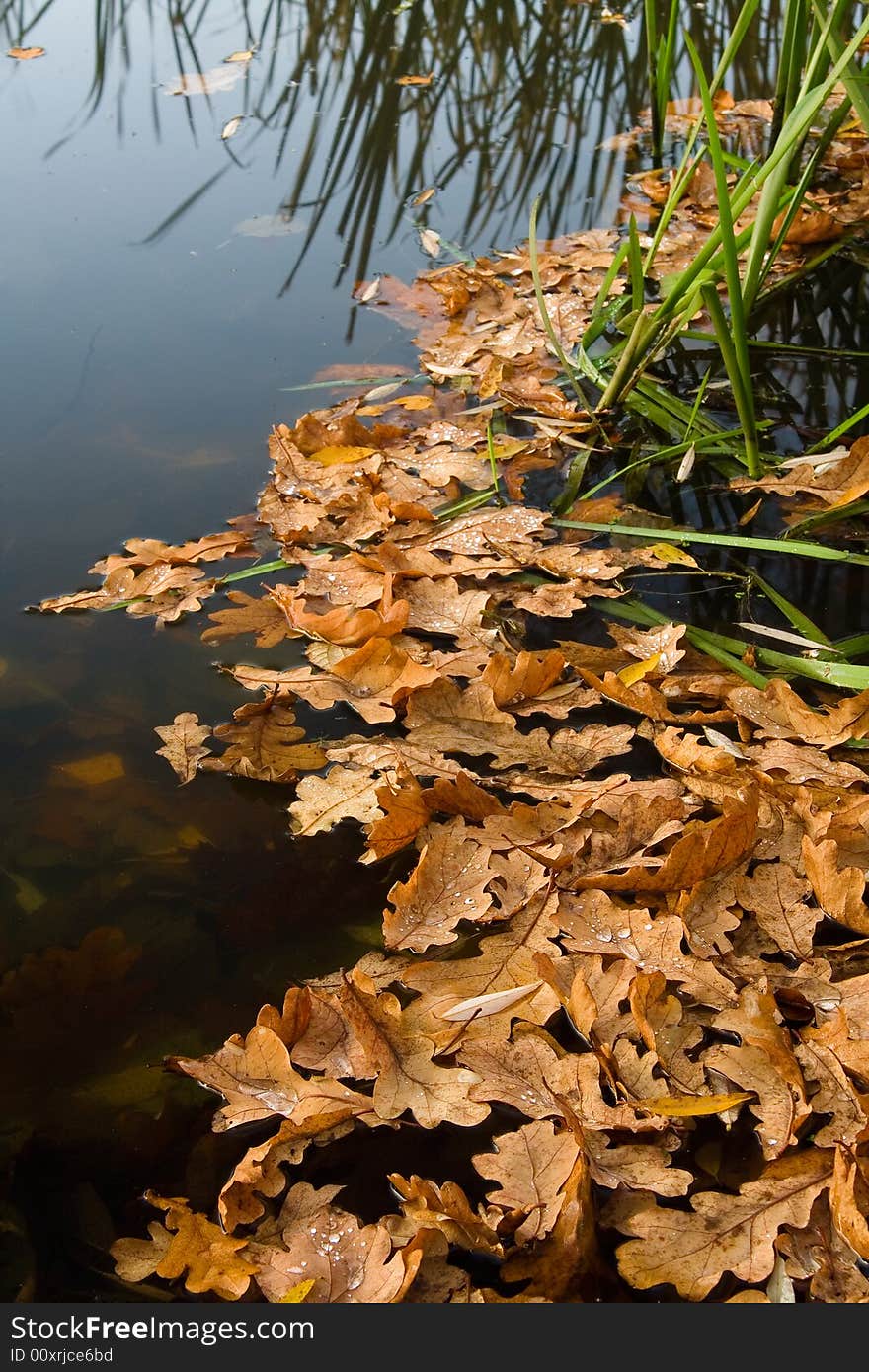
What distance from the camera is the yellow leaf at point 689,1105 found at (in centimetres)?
108

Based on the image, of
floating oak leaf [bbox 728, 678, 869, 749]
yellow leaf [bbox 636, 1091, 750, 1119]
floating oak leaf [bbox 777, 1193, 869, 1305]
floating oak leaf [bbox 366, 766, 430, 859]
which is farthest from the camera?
floating oak leaf [bbox 728, 678, 869, 749]

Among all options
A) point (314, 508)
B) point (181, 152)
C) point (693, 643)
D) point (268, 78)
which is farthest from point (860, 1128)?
point (268, 78)

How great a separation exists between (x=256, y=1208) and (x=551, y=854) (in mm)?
541

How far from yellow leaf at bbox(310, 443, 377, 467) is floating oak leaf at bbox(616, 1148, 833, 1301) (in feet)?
5.32

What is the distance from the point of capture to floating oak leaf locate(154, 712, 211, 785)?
5.24 feet

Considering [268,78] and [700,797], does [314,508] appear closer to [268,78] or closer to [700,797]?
[700,797]

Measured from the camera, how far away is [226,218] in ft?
10.9

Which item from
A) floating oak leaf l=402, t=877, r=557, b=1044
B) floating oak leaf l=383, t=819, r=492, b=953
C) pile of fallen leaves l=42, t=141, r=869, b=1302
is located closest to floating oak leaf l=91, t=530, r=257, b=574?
pile of fallen leaves l=42, t=141, r=869, b=1302

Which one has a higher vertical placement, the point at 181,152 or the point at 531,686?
the point at 181,152

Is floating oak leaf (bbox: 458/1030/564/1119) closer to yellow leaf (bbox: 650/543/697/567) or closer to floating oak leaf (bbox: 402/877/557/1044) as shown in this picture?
floating oak leaf (bbox: 402/877/557/1044)

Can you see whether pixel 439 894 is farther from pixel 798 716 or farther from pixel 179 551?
pixel 179 551

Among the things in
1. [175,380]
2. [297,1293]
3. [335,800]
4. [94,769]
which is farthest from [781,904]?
[175,380]

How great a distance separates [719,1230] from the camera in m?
1.02

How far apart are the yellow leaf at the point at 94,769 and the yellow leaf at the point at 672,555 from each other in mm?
1034
